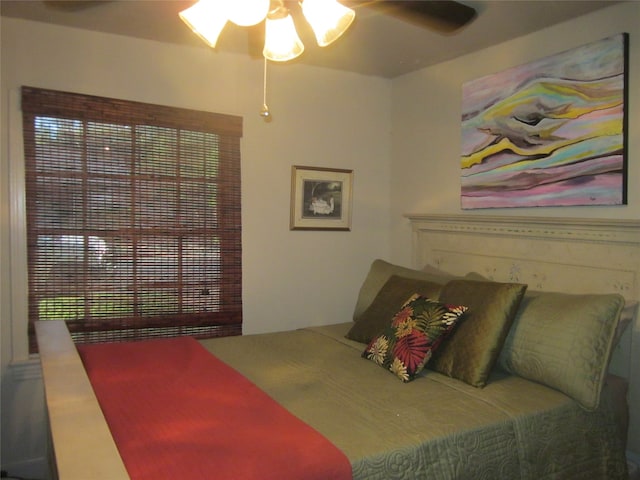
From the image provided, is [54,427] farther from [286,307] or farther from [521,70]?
[521,70]

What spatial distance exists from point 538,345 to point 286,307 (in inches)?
69.4

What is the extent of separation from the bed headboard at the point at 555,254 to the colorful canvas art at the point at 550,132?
5.0 inches

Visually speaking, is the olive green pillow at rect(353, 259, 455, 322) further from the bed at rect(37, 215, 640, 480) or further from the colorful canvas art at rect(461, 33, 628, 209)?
the colorful canvas art at rect(461, 33, 628, 209)

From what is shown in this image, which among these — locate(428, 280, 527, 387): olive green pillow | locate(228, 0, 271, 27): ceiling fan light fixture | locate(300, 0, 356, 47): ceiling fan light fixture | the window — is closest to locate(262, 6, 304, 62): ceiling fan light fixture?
locate(300, 0, 356, 47): ceiling fan light fixture

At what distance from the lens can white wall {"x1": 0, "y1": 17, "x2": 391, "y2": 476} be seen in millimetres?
2537

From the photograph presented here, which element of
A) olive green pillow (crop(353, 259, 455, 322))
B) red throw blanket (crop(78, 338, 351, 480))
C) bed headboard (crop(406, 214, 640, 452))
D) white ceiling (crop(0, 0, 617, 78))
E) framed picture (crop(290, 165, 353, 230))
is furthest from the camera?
framed picture (crop(290, 165, 353, 230))

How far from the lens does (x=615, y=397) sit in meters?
1.98

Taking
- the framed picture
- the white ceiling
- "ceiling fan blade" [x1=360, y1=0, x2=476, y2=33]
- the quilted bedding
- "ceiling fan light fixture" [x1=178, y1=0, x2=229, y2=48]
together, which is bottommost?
the quilted bedding

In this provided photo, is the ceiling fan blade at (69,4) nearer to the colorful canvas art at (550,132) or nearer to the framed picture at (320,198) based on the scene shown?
the framed picture at (320,198)

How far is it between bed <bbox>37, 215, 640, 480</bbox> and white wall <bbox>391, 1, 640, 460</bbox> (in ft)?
0.64

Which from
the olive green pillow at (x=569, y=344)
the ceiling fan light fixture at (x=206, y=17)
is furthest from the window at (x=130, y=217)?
the olive green pillow at (x=569, y=344)

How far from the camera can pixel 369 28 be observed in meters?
2.58

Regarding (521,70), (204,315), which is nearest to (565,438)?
(521,70)

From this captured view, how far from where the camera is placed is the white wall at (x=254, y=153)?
2.54 metres
